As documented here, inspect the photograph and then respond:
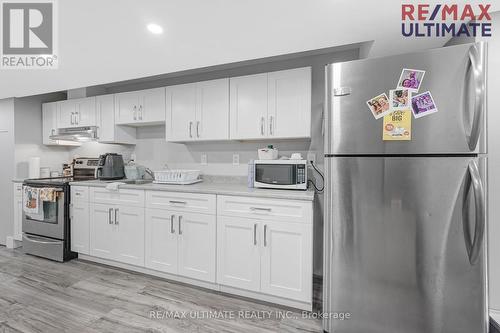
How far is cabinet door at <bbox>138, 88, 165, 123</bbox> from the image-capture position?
2936mm

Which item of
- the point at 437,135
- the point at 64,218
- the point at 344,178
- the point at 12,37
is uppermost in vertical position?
the point at 12,37

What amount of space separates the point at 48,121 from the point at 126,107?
58.8 inches

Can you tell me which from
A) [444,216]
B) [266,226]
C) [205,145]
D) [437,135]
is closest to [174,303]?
[266,226]

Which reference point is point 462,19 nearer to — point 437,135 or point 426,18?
point 426,18

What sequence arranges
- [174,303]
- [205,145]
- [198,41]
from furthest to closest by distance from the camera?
[205,145] < [174,303] < [198,41]

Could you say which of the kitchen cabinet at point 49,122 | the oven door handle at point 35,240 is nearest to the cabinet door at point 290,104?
the oven door handle at point 35,240

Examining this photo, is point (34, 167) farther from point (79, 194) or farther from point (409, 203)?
point (409, 203)

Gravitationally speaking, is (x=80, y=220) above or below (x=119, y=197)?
below

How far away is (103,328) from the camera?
1.81 m

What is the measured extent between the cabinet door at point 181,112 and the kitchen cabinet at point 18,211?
235 centimetres

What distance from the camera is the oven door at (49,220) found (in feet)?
9.79

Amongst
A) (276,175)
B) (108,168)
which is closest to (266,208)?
(276,175)

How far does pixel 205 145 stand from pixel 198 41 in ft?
4.46

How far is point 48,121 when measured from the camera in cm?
364
